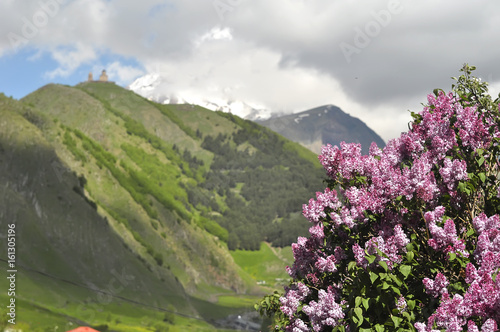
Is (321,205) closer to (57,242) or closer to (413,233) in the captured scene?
(413,233)

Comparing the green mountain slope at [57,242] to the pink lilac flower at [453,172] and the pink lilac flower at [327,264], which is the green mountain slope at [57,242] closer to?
the pink lilac flower at [327,264]

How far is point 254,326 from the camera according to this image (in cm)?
17875

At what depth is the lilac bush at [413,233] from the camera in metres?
9.23

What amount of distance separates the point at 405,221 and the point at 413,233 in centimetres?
32

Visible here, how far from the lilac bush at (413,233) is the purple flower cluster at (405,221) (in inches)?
0.9

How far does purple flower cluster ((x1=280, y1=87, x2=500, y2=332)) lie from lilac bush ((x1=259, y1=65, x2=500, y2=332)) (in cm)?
2

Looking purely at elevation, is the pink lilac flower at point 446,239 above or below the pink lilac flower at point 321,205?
below

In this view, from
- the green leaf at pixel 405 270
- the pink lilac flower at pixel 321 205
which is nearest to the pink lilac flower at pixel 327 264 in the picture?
the pink lilac flower at pixel 321 205

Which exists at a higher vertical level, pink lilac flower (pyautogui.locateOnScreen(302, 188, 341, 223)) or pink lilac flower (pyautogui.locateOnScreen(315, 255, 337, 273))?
pink lilac flower (pyautogui.locateOnScreen(302, 188, 341, 223))

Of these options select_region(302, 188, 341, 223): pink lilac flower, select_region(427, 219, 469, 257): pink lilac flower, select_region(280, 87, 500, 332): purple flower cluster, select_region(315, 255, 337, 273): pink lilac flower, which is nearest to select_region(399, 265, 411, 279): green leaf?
select_region(280, 87, 500, 332): purple flower cluster

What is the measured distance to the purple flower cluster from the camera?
8719 mm

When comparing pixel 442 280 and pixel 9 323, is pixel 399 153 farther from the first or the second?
pixel 9 323

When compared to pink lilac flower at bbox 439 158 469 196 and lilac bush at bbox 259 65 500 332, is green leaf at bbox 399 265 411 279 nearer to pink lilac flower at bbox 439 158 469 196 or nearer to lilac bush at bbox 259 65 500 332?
lilac bush at bbox 259 65 500 332

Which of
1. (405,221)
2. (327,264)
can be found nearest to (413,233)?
(405,221)
